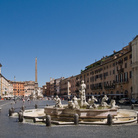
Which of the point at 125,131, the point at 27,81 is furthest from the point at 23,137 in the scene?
the point at 27,81

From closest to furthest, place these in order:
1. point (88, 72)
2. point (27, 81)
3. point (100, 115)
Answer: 1. point (100, 115)
2. point (88, 72)
3. point (27, 81)

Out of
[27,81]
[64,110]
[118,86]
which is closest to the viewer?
[64,110]

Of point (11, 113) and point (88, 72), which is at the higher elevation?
point (88, 72)

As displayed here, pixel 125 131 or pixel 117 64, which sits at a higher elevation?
pixel 117 64

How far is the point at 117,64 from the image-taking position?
51312 millimetres

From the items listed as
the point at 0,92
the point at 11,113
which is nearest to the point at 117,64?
the point at 11,113

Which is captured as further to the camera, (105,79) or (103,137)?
(105,79)

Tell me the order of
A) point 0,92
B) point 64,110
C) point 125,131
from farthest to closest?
point 0,92, point 64,110, point 125,131

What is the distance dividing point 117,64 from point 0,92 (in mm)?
57187

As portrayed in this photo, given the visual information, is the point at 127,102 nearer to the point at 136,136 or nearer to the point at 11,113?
the point at 11,113

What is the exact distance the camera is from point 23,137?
10.8m

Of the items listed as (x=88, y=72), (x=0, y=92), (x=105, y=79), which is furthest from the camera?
(x=0, y=92)

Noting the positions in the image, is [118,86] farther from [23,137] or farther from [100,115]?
[23,137]

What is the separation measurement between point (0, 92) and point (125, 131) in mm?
85065
